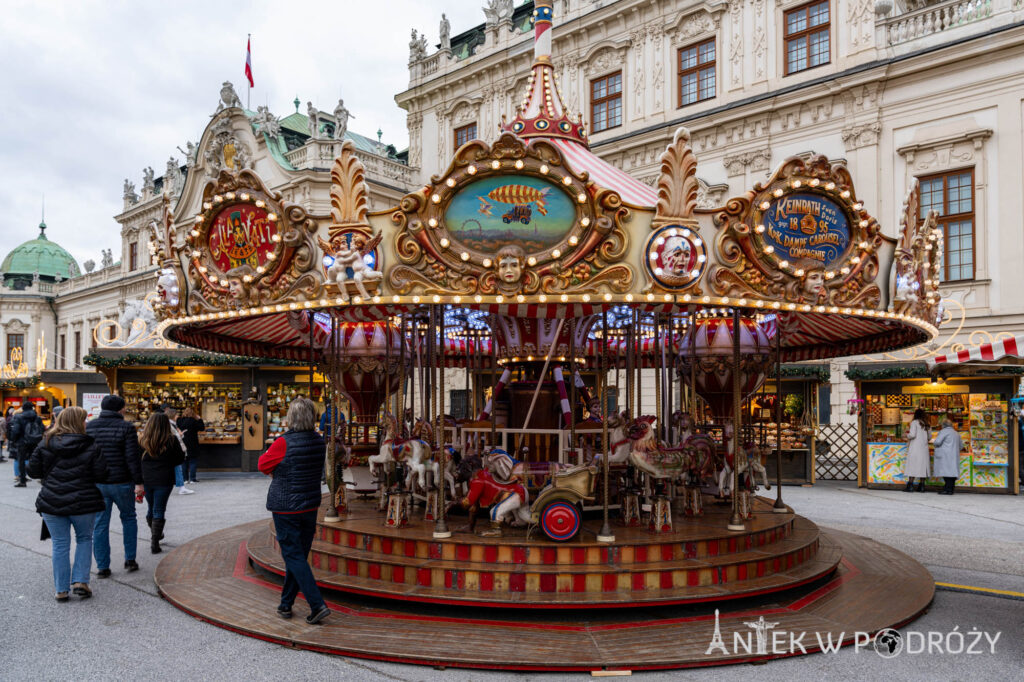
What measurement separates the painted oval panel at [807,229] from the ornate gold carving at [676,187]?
841 mm

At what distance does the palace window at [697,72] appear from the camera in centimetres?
2086

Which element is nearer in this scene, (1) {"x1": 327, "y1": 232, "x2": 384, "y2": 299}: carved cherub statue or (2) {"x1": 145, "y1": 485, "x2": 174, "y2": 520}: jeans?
(1) {"x1": 327, "y1": 232, "x2": 384, "y2": 299}: carved cherub statue

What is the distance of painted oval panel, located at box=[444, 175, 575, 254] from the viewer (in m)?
6.44

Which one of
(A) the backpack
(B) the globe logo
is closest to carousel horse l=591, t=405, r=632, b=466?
(B) the globe logo

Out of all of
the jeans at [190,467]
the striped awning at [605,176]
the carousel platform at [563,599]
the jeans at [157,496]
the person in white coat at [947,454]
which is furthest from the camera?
the jeans at [190,467]

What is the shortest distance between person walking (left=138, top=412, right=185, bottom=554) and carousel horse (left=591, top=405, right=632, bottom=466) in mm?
4940

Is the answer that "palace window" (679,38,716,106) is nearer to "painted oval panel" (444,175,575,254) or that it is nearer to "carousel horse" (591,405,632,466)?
"carousel horse" (591,405,632,466)

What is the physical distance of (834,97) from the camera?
1853 centimetres

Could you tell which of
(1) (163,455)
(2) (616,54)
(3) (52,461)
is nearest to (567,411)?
(1) (163,455)

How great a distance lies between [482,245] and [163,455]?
4798 millimetres

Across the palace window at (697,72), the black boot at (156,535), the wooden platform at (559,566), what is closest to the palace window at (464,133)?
the palace window at (697,72)

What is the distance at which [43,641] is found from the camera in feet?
18.5

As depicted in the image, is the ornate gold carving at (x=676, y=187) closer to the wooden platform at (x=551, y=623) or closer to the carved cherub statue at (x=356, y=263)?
the carved cherub statue at (x=356, y=263)

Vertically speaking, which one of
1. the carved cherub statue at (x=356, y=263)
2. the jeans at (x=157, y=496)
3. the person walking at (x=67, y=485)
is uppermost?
the carved cherub statue at (x=356, y=263)
